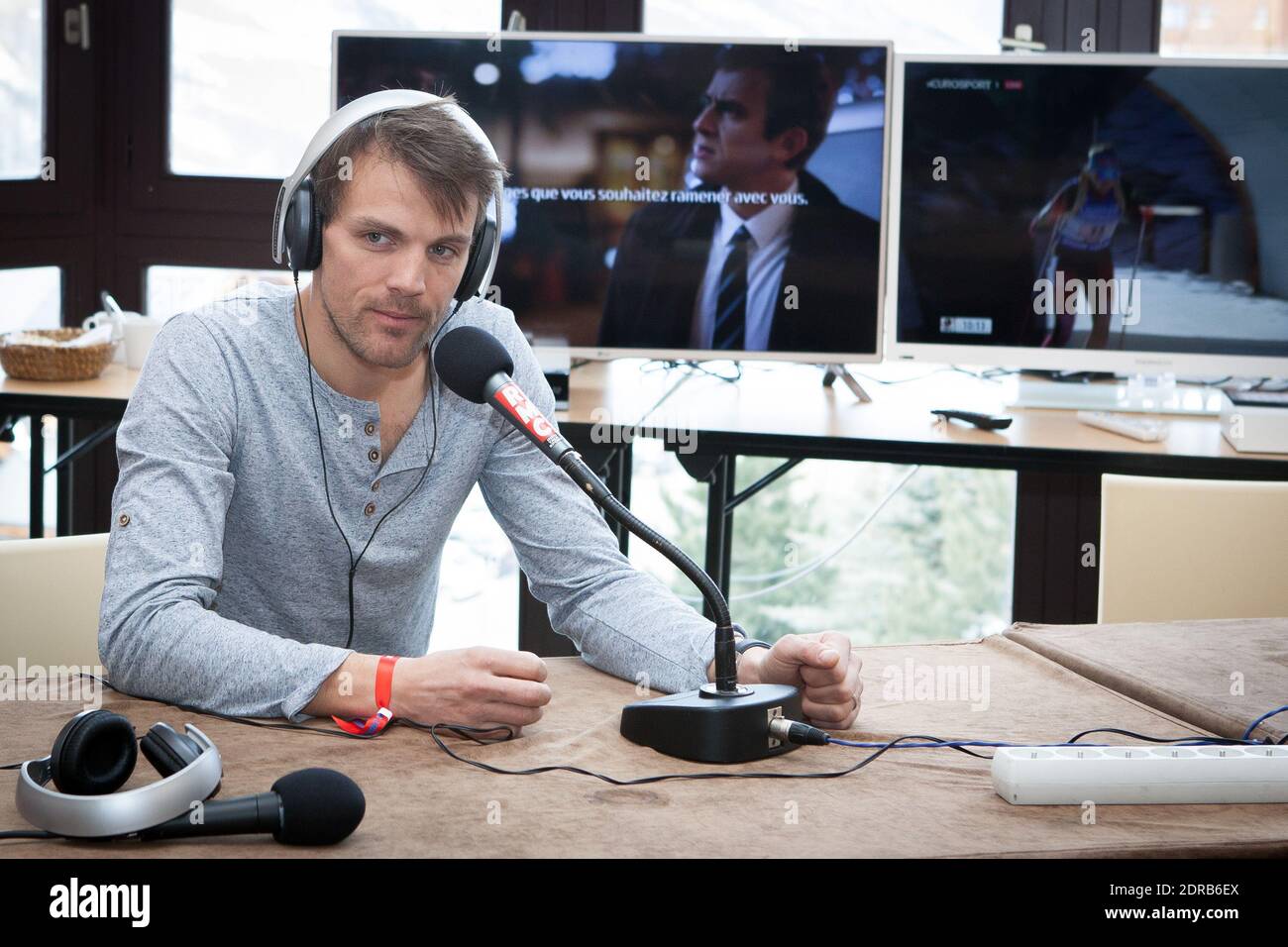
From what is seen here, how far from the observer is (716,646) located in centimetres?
115

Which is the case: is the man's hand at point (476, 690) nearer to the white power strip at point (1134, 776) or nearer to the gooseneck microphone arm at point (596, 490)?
the gooseneck microphone arm at point (596, 490)

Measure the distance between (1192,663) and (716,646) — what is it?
23.7 inches

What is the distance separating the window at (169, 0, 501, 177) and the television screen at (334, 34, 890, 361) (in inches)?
29.4

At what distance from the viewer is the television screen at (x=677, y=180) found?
2672mm

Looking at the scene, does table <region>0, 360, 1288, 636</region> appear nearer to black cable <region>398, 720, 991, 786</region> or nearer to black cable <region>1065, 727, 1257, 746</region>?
black cable <region>1065, 727, 1257, 746</region>

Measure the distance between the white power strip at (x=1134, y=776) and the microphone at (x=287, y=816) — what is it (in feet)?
1.67

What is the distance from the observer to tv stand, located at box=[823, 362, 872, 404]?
279 centimetres

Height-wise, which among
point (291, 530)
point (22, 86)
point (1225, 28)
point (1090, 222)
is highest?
point (1225, 28)

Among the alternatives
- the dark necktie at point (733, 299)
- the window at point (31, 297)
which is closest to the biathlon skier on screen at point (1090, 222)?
the dark necktie at point (733, 299)

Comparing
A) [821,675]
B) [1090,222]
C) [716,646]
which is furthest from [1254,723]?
[1090,222]

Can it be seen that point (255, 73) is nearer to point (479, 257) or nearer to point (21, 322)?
point (21, 322)

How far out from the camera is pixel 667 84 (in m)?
2.68
